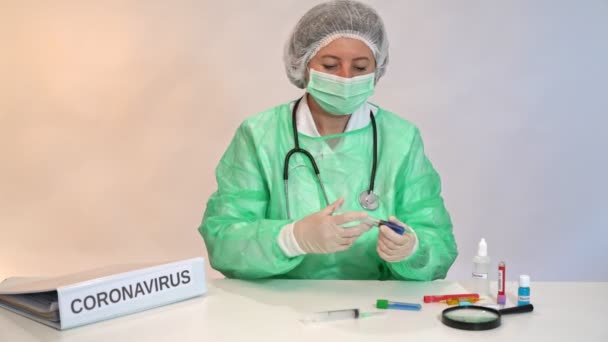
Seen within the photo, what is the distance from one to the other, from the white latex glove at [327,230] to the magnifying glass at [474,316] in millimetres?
303

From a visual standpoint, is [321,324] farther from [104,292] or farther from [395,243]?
[104,292]

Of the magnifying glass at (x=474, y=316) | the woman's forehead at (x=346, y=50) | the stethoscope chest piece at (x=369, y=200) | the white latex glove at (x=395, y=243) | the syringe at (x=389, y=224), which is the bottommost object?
the magnifying glass at (x=474, y=316)

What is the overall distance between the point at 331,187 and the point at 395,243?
391mm

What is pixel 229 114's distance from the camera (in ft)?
12.2

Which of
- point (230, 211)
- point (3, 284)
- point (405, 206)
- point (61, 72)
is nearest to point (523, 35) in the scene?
point (405, 206)

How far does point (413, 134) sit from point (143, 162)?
5.98 feet

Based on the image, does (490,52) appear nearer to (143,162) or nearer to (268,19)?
(268,19)

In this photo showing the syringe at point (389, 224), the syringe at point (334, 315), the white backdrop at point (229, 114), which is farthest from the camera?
the white backdrop at point (229, 114)

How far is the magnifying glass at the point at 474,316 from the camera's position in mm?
1603

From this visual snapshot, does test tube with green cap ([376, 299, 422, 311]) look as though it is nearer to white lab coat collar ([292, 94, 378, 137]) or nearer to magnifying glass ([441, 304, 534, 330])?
magnifying glass ([441, 304, 534, 330])

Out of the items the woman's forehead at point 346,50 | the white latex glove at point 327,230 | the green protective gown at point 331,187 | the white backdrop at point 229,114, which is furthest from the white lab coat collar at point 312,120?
the white backdrop at point 229,114

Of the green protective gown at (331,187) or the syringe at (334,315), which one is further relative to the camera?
the green protective gown at (331,187)

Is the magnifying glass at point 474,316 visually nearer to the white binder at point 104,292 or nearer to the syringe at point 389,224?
the syringe at point 389,224

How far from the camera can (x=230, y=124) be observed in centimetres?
372
